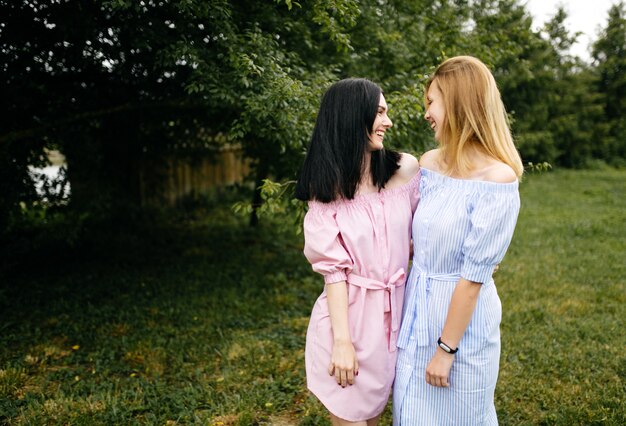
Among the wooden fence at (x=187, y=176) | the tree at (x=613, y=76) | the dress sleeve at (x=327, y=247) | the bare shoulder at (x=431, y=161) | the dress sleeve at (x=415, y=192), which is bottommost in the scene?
the wooden fence at (x=187, y=176)

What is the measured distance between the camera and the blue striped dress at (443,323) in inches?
73.4

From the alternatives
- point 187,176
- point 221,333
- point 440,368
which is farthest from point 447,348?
point 187,176

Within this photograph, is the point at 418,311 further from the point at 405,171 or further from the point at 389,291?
the point at 405,171

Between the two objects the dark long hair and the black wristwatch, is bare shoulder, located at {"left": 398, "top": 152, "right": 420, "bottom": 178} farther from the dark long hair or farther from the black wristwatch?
the black wristwatch

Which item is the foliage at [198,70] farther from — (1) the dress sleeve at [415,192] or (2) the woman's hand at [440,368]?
(2) the woman's hand at [440,368]

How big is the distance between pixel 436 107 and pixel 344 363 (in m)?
0.98

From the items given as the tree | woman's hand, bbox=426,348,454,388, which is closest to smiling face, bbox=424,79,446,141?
woman's hand, bbox=426,348,454,388

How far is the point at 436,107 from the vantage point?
1.95 m

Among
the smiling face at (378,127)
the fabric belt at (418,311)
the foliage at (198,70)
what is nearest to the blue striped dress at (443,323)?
the fabric belt at (418,311)

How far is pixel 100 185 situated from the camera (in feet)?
21.5

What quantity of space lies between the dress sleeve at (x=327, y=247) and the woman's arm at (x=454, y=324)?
396 mm

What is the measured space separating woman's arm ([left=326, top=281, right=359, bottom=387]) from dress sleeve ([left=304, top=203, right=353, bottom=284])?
0.16 ft

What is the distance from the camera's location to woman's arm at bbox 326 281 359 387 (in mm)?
1946

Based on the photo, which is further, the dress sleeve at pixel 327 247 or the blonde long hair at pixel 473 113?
the dress sleeve at pixel 327 247
